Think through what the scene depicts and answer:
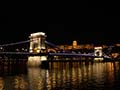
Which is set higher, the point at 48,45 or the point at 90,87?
the point at 48,45

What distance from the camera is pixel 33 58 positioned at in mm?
48312

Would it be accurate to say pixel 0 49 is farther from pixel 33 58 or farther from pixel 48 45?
pixel 48 45

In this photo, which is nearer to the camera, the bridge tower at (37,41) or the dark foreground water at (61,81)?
the dark foreground water at (61,81)

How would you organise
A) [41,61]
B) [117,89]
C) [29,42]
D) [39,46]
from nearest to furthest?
1. [117,89]
2. [41,61]
3. [39,46]
4. [29,42]

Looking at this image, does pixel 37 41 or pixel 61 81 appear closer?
pixel 61 81

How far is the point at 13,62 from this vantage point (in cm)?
5862

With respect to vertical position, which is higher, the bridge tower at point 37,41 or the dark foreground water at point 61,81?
the bridge tower at point 37,41

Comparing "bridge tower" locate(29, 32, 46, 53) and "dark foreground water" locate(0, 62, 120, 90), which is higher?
"bridge tower" locate(29, 32, 46, 53)

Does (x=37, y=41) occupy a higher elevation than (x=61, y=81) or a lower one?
higher

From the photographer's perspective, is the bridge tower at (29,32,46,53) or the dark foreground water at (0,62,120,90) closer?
the dark foreground water at (0,62,120,90)

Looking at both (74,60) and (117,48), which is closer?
(74,60)

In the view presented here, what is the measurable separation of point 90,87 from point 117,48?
76.1 meters

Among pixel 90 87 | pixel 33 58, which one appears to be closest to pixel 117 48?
pixel 33 58

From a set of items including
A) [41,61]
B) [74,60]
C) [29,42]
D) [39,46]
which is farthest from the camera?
[74,60]
